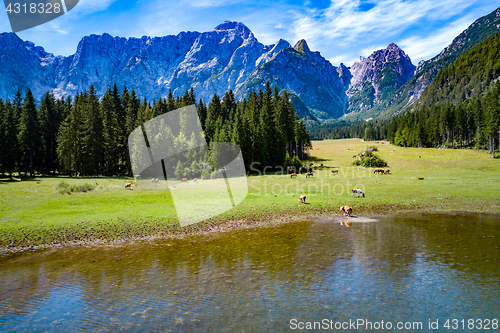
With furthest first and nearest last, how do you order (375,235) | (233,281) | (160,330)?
(375,235) < (233,281) < (160,330)

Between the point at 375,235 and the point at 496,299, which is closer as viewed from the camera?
the point at 496,299

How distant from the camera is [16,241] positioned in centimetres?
1980

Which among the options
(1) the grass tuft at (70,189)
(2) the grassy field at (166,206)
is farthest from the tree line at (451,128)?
(1) the grass tuft at (70,189)

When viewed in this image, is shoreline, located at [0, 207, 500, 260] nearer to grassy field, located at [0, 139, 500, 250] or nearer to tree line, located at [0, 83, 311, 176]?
grassy field, located at [0, 139, 500, 250]

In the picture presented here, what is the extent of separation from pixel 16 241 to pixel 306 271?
20608mm

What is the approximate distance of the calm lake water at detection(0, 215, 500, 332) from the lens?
10.3m

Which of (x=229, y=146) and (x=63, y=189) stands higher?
(x=229, y=146)

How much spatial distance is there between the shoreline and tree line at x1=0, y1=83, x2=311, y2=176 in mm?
43354

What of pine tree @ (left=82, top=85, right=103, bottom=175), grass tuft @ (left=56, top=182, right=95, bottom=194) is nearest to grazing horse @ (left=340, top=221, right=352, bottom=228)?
grass tuft @ (left=56, top=182, right=95, bottom=194)

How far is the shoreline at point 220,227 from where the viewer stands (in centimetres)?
1903

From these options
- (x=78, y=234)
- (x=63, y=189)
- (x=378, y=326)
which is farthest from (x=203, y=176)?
(x=378, y=326)

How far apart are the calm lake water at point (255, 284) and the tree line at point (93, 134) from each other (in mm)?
51762

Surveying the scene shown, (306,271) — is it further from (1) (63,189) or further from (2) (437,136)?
(2) (437,136)

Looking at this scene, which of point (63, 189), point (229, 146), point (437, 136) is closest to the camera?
point (63, 189)
